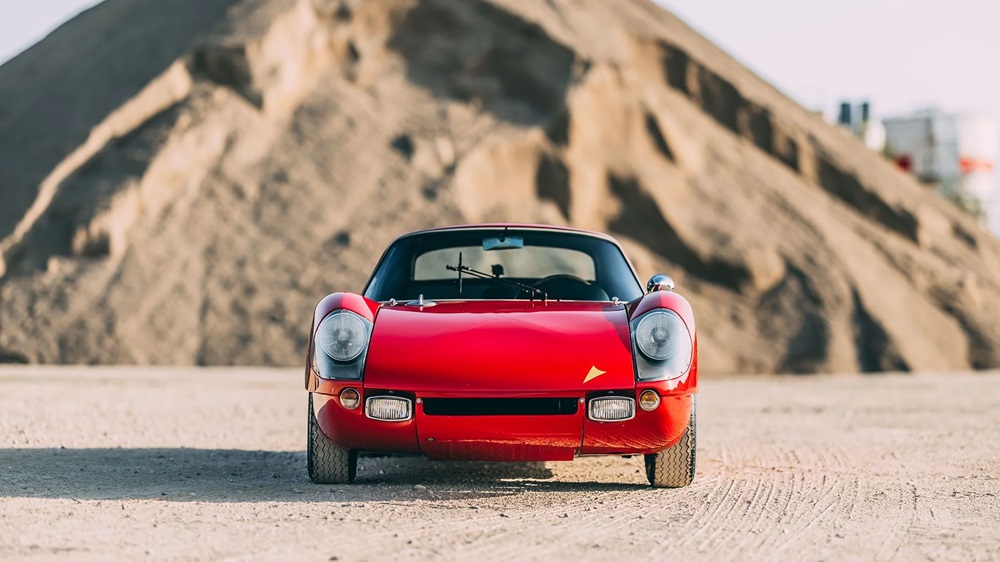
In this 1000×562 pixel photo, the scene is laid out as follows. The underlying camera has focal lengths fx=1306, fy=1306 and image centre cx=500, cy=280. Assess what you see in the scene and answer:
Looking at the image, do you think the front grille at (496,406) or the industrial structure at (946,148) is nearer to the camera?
the front grille at (496,406)

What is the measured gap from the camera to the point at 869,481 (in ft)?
23.3

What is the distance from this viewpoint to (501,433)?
6.08 meters

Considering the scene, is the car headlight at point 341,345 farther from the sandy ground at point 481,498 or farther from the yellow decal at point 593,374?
the yellow decal at point 593,374

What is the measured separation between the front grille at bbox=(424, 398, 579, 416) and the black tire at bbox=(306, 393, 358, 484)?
2.20 ft

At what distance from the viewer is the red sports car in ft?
20.0

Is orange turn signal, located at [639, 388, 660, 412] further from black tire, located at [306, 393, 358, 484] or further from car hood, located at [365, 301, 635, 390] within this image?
black tire, located at [306, 393, 358, 484]

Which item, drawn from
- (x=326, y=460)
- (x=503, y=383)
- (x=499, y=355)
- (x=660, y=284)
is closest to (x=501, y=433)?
(x=503, y=383)

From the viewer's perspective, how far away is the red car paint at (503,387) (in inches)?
240

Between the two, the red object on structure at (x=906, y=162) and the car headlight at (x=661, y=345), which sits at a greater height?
the red object on structure at (x=906, y=162)

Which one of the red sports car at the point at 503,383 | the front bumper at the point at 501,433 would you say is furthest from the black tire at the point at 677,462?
the front bumper at the point at 501,433

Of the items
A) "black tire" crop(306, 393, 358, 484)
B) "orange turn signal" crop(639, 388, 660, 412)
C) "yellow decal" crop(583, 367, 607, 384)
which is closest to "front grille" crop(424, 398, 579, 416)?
"yellow decal" crop(583, 367, 607, 384)

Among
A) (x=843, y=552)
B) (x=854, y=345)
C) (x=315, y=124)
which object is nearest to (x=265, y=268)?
(x=315, y=124)

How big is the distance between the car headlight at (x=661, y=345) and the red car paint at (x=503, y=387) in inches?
2.0

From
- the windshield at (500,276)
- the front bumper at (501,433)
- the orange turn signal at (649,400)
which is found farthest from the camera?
the windshield at (500,276)
